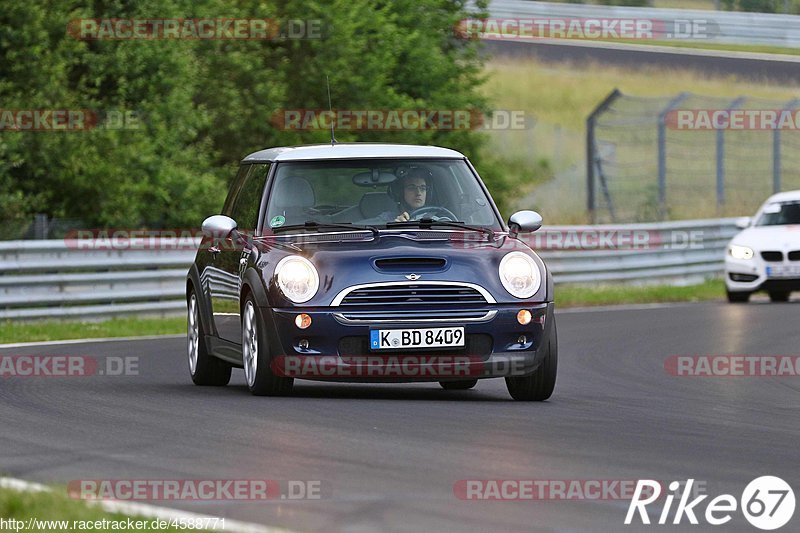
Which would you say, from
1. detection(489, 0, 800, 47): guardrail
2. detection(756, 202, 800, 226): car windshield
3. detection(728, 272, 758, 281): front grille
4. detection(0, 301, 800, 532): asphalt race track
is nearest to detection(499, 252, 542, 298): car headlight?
detection(0, 301, 800, 532): asphalt race track

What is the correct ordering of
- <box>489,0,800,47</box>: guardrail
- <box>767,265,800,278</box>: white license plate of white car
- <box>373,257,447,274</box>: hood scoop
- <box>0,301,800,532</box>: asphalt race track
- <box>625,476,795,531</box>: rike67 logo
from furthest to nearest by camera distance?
<box>489,0,800,47</box>: guardrail < <box>767,265,800,278</box>: white license plate of white car < <box>373,257,447,274</box>: hood scoop < <box>0,301,800,532</box>: asphalt race track < <box>625,476,795,531</box>: rike67 logo

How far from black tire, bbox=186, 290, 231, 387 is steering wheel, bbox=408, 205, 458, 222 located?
193 cm

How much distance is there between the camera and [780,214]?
84.2 ft

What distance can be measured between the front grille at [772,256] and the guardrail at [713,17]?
89.7ft

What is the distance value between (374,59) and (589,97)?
67.4ft

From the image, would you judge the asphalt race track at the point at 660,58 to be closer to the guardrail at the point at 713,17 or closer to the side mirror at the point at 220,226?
the guardrail at the point at 713,17

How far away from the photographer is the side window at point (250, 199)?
12.1 metres

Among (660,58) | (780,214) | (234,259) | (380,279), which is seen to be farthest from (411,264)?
(660,58)

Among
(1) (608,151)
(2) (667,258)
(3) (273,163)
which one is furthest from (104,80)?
(1) (608,151)

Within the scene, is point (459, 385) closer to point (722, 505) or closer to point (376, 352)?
point (376, 352)

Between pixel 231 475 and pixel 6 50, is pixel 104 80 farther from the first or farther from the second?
pixel 231 475

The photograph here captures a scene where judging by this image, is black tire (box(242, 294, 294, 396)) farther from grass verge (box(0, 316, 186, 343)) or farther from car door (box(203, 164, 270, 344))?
grass verge (box(0, 316, 186, 343))

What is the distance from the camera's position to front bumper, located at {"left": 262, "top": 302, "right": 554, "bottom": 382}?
1079 centimetres

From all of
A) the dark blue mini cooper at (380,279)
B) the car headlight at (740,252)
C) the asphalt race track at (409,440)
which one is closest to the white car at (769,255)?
the car headlight at (740,252)
